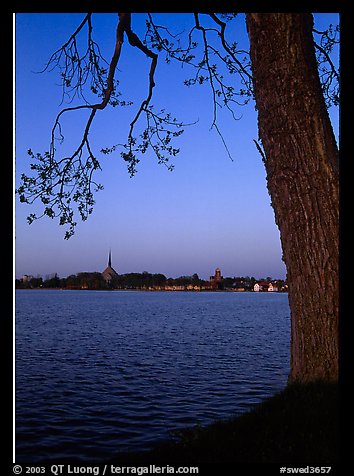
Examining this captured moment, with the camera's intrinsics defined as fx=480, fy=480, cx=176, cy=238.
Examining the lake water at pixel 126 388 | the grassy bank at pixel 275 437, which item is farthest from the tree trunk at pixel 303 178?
the lake water at pixel 126 388

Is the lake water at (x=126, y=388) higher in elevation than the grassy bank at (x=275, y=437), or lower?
lower

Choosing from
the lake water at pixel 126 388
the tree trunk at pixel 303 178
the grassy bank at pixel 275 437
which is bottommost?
the lake water at pixel 126 388

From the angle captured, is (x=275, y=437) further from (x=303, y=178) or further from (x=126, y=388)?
(x=126, y=388)

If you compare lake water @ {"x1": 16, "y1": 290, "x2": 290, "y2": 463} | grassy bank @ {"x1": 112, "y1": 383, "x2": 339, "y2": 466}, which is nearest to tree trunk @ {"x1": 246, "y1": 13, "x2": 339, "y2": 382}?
grassy bank @ {"x1": 112, "y1": 383, "x2": 339, "y2": 466}

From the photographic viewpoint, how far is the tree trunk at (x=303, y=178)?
599cm

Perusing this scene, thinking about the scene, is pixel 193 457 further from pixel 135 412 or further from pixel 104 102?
pixel 135 412

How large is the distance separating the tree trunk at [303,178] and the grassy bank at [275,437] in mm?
422

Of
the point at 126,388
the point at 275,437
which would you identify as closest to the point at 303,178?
the point at 275,437

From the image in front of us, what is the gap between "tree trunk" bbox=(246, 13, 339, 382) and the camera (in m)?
5.99

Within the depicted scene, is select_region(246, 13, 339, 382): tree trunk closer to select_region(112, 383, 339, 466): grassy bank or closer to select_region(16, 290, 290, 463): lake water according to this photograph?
select_region(112, 383, 339, 466): grassy bank

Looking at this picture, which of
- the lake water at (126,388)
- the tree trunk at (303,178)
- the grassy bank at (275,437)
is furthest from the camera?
the lake water at (126,388)

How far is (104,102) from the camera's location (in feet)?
28.4

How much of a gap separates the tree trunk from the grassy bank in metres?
0.42

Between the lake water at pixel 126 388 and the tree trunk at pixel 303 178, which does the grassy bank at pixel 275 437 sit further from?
the lake water at pixel 126 388
